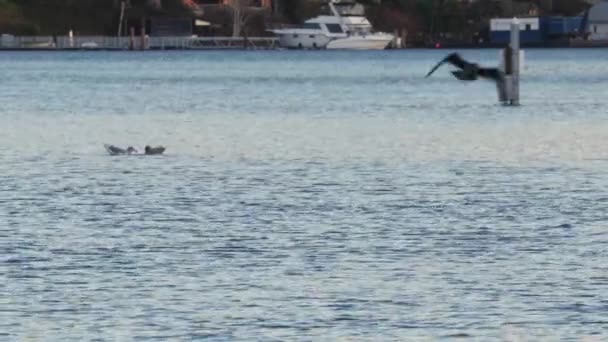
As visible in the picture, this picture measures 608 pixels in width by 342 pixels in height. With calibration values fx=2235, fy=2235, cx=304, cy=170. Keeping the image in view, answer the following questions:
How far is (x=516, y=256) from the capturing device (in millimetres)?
33062

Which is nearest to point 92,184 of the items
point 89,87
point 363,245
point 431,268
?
point 363,245

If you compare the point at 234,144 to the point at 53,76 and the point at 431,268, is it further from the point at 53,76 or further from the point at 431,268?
the point at 53,76

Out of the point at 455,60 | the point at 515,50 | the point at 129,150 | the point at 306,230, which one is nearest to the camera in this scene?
the point at 306,230

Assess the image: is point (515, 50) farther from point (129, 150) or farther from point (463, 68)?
point (129, 150)

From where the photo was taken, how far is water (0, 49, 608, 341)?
27594 millimetres

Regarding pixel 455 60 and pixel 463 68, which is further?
pixel 463 68

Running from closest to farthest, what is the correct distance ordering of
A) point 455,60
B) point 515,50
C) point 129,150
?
point 129,150 → point 455,60 → point 515,50

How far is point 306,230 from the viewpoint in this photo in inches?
1443

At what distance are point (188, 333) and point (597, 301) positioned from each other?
18.1 ft

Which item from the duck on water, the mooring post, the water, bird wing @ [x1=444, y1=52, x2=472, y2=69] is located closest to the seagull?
bird wing @ [x1=444, y1=52, x2=472, y2=69]

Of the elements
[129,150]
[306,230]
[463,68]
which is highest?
[306,230]

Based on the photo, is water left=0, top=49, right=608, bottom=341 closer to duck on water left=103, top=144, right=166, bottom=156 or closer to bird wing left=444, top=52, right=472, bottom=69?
duck on water left=103, top=144, right=166, bottom=156

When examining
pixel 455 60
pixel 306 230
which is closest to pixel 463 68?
pixel 455 60

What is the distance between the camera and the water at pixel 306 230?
27.6m
